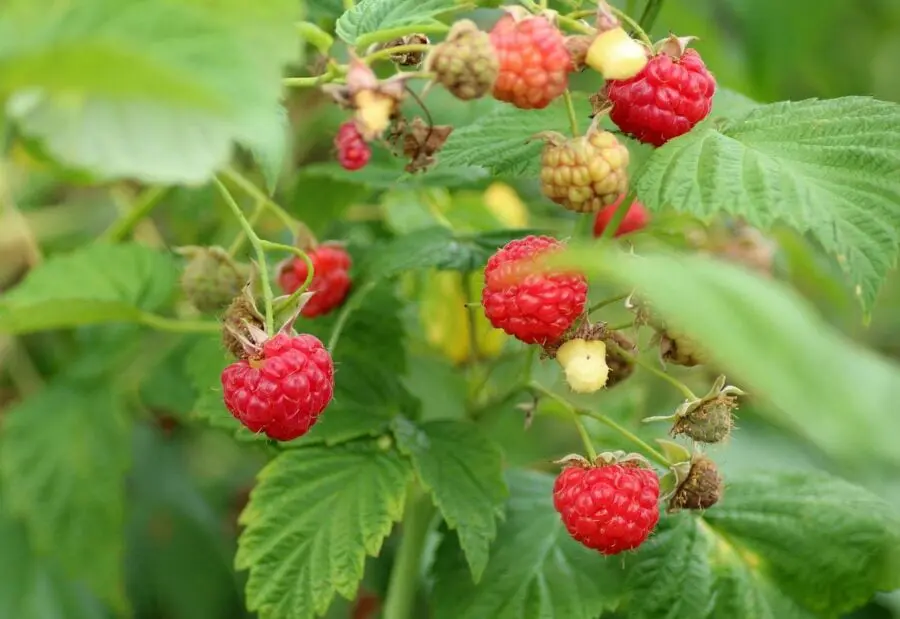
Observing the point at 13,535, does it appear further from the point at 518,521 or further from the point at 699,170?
the point at 699,170

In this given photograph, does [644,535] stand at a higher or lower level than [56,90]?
lower

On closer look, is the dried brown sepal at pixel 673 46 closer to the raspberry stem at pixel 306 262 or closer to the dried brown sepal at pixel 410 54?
the dried brown sepal at pixel 410 54

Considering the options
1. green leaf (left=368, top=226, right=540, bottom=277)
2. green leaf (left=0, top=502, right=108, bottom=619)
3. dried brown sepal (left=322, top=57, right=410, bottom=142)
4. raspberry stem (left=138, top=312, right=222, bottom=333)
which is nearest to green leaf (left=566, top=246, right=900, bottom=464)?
dried brown sepal (left=322, top=57, right=410, bottom=142)

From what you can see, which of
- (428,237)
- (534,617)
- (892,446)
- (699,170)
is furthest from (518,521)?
(892,446)

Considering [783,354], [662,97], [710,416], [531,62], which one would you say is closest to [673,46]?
[662,97]

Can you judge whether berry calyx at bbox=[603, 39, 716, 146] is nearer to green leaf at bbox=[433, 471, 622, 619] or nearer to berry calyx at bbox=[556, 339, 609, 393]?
berry calyx at bbox=[556, 339, 609, 393]

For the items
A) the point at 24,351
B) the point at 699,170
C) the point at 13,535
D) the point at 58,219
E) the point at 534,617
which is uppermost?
the point at 699,170

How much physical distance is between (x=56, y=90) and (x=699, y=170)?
0.49 metres

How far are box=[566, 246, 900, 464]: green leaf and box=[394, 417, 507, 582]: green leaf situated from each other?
50cm

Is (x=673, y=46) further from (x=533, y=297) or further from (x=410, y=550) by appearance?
(x=410, y=550)

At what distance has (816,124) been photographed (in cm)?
92

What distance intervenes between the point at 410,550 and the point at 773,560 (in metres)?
0.34

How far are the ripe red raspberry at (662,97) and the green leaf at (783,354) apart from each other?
0.37 m

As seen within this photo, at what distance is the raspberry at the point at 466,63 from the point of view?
29.2 inches
